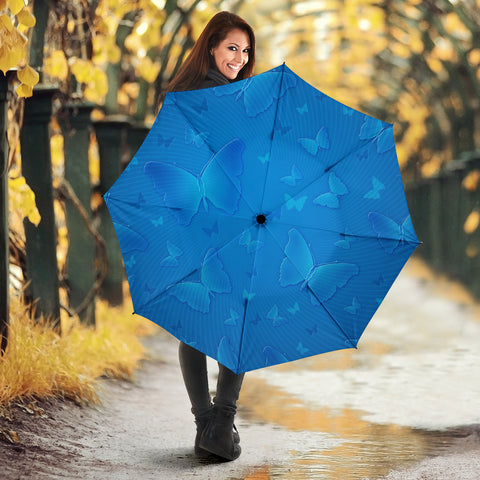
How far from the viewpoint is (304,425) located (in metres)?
4.93

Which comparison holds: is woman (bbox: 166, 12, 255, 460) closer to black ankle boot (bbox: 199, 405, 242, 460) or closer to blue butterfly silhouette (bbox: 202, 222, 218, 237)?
black ankle boot (bbox: 199, 405, 242, 460)

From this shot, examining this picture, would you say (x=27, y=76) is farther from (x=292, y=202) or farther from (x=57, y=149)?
(x=57, y=149)

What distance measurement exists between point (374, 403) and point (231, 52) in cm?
237

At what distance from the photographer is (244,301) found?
11.7 ft

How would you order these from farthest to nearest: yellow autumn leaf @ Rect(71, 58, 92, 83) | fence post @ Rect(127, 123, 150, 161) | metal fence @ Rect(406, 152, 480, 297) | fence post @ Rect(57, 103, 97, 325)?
1. metal fence @ Rect(406, 152, 480, 297)
2. fence post @ Rect(127, 123, 150, 161)
3. fence post @ Rect(57, 103, 97, 325)
4. yellow autumn leaf @ Rect(71, 58, 92, 83)

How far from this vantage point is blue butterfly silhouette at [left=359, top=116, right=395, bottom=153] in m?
3.63

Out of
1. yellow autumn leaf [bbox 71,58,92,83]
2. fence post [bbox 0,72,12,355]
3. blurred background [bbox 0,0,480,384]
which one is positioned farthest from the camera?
yellow autumn leaf [bbox 71,58,92,83]

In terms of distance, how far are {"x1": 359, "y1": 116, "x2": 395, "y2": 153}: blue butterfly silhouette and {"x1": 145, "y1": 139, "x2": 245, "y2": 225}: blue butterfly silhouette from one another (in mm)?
446

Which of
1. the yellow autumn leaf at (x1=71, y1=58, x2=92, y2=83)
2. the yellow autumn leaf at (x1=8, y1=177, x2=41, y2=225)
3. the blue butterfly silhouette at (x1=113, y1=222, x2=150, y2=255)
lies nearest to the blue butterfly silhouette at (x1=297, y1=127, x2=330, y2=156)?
the blue butterfly silhouette at (x1=113, y1=222, x2=150, y2=255)

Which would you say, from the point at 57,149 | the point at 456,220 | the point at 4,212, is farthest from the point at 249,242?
the point at 456,220

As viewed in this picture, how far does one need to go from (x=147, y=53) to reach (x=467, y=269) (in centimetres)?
629

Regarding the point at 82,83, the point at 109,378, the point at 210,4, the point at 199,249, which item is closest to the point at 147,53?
the point at 210,4

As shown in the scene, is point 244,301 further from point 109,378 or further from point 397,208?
point 109,378

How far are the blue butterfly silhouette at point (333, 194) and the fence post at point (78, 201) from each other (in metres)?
3.39
